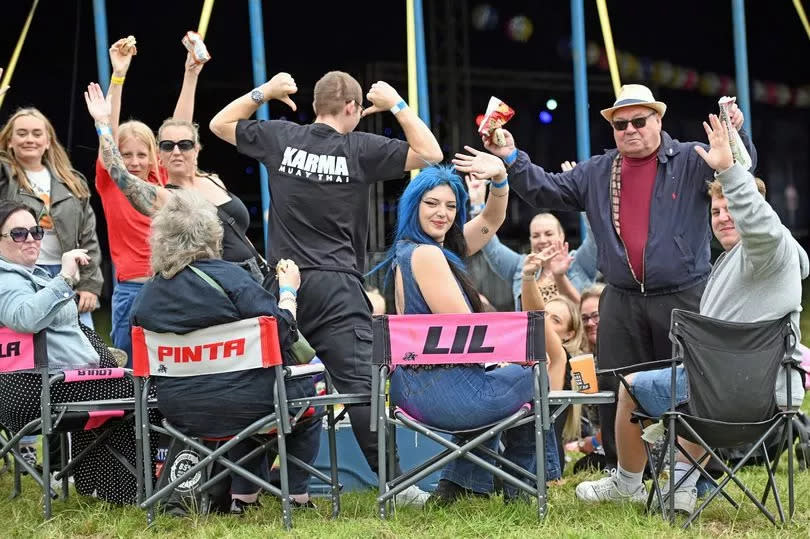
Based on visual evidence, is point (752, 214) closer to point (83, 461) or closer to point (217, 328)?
point (217, 328)

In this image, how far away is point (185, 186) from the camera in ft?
15.6

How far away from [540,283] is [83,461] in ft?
8.10

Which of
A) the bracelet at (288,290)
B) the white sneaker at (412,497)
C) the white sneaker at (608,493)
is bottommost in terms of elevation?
the white sneaker at (608,493)

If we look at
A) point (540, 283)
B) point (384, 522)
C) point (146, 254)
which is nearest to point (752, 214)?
point (384, 522)

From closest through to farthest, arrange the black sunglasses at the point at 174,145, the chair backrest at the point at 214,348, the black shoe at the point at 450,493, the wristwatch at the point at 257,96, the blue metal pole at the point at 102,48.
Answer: the chair backrest at the point at 214,348 → the black shoe at the point at 450,493 → the wristwatch at the point at 257,96 → the black sunglasses at the point at 174,145 → the blue metal pole at the point at 102,48

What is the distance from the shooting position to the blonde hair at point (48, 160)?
518 cm

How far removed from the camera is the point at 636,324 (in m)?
4.32

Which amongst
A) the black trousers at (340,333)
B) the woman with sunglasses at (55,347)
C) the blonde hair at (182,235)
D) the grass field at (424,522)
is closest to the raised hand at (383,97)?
the black trousers at (340,333)

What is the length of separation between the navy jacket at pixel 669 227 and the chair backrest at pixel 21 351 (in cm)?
216

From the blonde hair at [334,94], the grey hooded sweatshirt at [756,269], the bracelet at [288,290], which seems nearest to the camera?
the grey hooded sweatshirt at [756,269]

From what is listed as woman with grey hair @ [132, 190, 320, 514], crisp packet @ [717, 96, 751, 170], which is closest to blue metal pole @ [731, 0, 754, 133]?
crisp packet @ [717, 96, 751, 170]

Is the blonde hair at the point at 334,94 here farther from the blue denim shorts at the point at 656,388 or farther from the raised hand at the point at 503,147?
the blue denim shorts at the point at 656,388

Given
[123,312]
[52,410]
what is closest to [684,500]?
[52,410]

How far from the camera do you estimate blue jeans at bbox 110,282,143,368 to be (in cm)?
496
